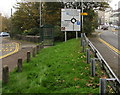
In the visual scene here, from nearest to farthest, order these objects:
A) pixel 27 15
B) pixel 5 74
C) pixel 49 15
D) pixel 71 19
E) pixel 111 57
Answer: pixel 5 74
pixel 111 57
pixel 71 19
pixel 49 15
pixel 27 15

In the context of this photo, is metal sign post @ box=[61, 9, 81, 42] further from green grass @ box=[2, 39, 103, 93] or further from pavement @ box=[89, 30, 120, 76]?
green grass @ box=[2, 39, 103, 93]

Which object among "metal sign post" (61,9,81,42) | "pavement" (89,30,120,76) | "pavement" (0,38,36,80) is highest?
"metal sign post" (61,9,81,42)

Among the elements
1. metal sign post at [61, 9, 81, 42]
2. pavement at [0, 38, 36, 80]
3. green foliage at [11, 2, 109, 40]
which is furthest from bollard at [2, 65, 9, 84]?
green foliage at [11, 2, 109, 40]

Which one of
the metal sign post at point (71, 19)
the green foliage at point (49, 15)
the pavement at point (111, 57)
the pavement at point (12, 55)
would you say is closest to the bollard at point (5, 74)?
the pavement at point (12, 55)

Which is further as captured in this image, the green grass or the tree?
the tree

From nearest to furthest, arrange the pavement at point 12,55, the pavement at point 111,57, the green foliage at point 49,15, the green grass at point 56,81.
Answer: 1. the green grass at point 56,81
2. the pavement at point 111,57
3. the pavement at point 12,55
4. the green foliage at point 49,15

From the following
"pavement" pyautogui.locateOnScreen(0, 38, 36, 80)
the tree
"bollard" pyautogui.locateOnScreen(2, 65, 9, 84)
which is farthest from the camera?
the tree

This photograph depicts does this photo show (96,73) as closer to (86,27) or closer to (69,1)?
(86,27)

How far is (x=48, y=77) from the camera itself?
6.88 metres

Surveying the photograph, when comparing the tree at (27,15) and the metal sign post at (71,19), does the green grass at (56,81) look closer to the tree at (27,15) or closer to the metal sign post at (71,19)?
the metal sign post at (71,19)

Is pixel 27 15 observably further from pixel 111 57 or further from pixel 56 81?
pixel 56 81

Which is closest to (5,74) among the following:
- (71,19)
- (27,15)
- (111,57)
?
(111,57)

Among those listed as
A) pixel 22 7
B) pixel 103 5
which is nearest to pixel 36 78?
pixel 103 5

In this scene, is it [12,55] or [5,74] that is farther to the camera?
[12,55]
